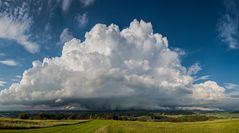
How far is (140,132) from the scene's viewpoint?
5856cm

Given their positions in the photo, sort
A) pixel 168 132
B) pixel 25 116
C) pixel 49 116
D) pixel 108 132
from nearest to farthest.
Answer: pixel 108 132
pixel 168 132
pixel 25 116
pixel 49 116

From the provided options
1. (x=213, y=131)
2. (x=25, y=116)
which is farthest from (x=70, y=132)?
(x=25, y=116)

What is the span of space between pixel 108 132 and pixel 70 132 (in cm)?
807

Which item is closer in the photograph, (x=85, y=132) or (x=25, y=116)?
(x=85, y=132)

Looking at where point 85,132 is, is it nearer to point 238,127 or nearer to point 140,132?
point 140,132

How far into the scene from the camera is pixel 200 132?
199 ft

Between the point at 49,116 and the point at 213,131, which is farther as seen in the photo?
the point at 49,116

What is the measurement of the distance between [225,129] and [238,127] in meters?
2.53

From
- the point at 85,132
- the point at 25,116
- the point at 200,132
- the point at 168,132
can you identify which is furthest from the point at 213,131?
the point at 25,116

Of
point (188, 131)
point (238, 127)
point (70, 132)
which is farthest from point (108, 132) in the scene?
point (238, 127)

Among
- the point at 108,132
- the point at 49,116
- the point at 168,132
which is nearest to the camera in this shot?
the point at 108,132

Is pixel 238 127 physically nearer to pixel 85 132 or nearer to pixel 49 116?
pixel 85 132

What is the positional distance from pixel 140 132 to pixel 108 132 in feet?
21.5

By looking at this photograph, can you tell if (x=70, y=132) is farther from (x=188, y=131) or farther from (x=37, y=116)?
(x=37, y=116)
